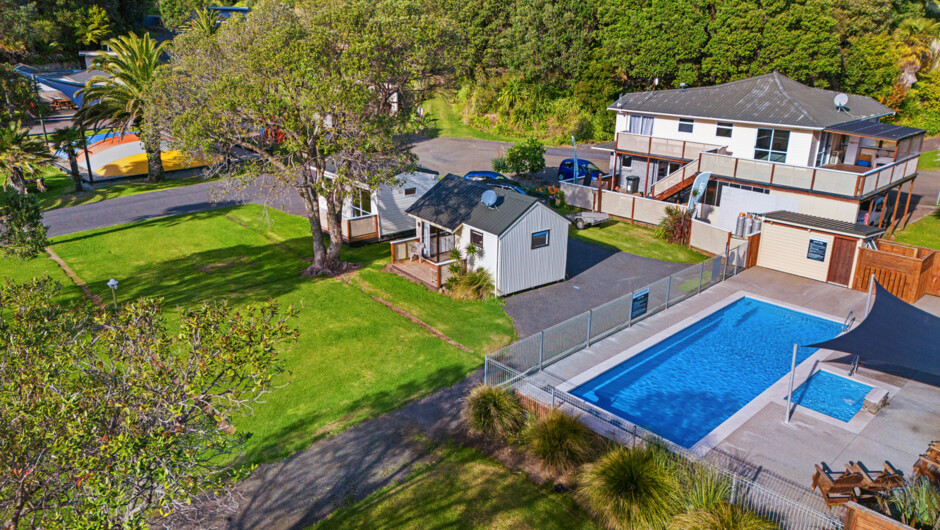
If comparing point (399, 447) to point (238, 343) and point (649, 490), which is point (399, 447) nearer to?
point (649, 490)

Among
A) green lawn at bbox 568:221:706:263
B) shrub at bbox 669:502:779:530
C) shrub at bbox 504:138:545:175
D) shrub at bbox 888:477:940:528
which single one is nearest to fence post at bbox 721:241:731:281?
green lawn at bbox 568:221:706:263

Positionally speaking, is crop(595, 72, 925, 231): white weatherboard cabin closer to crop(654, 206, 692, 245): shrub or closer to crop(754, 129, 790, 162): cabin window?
crop(754, 129, 790, 162): cabin window

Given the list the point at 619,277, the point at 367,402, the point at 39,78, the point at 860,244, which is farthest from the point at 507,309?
the point at 39,78

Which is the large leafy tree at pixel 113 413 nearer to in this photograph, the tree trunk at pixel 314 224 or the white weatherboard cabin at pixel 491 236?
the white weatherboard cabin at pixel 491 236

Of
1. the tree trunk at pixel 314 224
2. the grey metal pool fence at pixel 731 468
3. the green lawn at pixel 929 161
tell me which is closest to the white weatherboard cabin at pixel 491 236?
the tree trunk at pixel 314 224

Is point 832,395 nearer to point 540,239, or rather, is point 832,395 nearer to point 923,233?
point 540,239

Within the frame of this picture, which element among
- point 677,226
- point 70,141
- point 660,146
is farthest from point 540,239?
point 70,141
